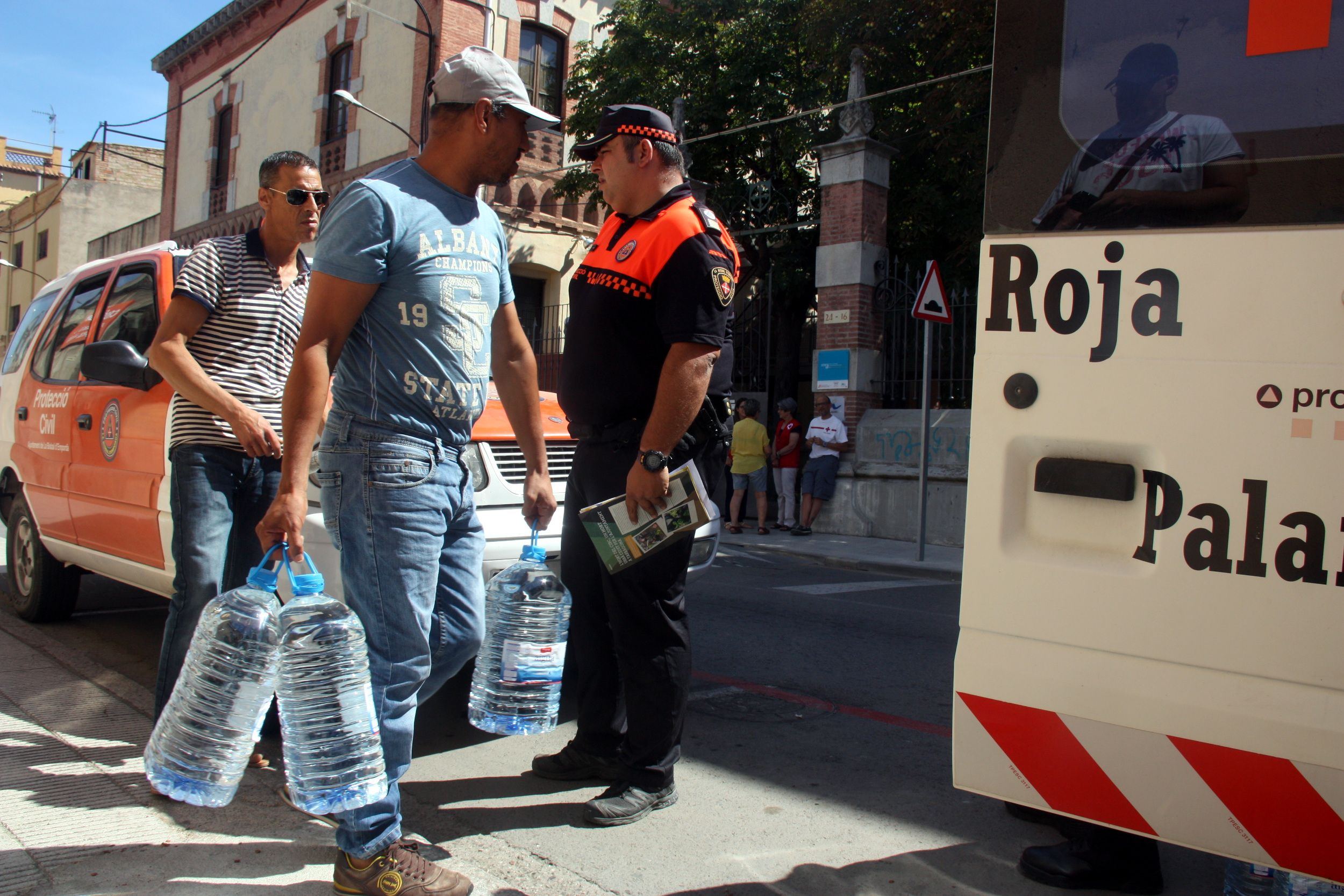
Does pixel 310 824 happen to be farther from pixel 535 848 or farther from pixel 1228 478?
pixel 1228 478

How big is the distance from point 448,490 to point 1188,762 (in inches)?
67.9

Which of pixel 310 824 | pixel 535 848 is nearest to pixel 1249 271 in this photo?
pixel 535 848

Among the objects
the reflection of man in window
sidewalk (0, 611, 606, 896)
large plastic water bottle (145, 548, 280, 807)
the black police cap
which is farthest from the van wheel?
the reflection of man in window

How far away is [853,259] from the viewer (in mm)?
13914

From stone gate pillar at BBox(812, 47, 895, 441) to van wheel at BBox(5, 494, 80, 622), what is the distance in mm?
9934

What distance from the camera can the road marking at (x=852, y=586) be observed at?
833 centimetres

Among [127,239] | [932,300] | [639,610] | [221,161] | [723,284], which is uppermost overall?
[221,161]

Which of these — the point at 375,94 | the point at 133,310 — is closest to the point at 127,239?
the point at 375,94

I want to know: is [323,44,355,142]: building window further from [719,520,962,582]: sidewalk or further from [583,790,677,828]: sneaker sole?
[583,790,677,828]: sneaker sole

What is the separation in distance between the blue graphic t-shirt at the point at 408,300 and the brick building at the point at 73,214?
38140mm

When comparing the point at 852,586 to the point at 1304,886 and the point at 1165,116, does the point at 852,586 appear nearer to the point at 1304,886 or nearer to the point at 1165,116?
the point at 1304,886

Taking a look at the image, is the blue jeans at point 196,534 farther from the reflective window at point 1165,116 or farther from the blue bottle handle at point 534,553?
the reflective window at point 1165,116

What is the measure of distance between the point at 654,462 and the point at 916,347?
11293 mm

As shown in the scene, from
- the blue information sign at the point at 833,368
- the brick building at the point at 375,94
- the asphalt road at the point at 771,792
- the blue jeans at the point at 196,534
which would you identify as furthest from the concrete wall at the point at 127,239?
the blue jeans at the point at 196,534
